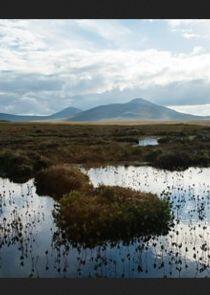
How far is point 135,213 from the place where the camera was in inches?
950

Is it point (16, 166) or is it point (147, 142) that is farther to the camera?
point (147, 142)

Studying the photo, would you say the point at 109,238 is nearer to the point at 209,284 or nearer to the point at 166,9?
the point at 209,284

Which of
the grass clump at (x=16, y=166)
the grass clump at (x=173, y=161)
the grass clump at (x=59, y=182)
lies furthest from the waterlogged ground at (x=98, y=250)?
the grass clump at (x=173, y=161)

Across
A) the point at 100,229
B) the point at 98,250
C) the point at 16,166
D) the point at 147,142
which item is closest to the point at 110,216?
the point at 100,229

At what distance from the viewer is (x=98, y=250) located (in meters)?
21.8

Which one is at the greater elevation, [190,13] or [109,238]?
[190,13]

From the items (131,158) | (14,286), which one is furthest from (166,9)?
(131,158)

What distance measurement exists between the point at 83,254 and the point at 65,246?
109 centimetres

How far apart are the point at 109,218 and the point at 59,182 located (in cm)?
1141

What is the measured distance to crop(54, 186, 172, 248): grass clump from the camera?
75.3ft

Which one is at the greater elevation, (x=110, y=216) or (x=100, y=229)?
(x=110, y=216)

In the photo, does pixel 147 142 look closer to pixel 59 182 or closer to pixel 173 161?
pixel 173 161

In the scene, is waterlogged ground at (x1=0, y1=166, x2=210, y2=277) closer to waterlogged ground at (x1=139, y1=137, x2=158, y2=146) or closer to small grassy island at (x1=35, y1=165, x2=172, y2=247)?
small grassy island at (x1=35, y1=165, x2=172, y2=247)

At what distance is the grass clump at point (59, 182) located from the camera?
33.1m
